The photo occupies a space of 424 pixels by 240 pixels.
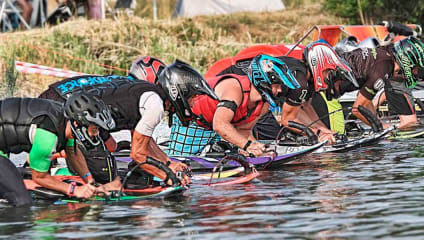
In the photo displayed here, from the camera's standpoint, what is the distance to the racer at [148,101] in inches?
334

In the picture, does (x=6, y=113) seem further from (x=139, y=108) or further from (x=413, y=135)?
(x=413, y=135)

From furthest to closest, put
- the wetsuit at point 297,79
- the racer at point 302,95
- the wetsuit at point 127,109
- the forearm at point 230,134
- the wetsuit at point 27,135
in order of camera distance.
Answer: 1. the racer at point 302,95
2. the wetsuit at point 297,79
3. the forearm at point 230,134
4. the wetsuit at point 127,109
5. the wetsuit at point 27,135

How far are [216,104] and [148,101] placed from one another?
1929 mm

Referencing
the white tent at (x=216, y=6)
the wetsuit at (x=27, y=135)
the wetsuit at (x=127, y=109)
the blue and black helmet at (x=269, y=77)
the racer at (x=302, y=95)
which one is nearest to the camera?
the wetsuit at (x=27, y=135)

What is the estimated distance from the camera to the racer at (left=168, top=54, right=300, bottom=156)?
984 cm

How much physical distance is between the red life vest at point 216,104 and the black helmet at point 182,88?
1335mm

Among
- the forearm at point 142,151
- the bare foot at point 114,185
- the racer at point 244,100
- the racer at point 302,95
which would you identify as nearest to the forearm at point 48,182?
the bare foot at point 114,185

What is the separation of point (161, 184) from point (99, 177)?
60 centimetres

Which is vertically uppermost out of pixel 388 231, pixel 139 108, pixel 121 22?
pixel 121 22

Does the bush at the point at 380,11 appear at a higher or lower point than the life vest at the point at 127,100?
higher

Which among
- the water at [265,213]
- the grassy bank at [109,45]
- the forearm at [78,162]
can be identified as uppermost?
the grassy bank at [109,45]

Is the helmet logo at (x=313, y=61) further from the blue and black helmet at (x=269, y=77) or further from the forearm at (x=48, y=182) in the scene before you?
the forearm at (x=48, y=182)

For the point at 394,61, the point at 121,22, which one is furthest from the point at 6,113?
the point at 121,22

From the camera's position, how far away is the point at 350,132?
534 inches
